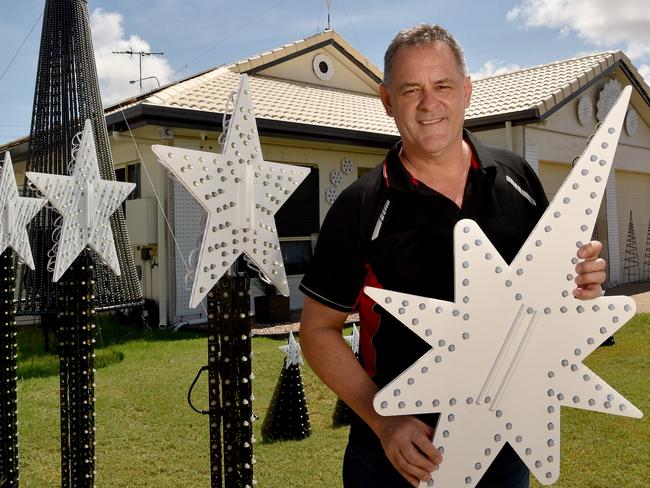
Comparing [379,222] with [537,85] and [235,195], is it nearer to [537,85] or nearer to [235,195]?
[235,195]

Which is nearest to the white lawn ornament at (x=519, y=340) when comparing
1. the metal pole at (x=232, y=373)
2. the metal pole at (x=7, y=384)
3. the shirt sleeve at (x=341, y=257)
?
the shirt sleeve at (x=341, y=257)

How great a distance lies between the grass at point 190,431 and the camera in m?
4.08

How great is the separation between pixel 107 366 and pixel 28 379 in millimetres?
835

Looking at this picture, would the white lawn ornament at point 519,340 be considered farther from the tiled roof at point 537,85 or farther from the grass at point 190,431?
the tiled roof at point 537,85

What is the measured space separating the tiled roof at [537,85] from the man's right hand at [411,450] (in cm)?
1024

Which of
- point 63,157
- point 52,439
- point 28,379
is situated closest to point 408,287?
point 52,439

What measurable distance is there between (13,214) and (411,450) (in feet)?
10.5

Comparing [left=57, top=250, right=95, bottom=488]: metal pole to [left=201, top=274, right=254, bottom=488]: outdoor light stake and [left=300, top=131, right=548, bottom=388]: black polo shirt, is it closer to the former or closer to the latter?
[left=201, top=274, right=254, bottom=488]: outdoor light stake

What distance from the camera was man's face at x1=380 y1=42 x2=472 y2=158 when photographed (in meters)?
1.62

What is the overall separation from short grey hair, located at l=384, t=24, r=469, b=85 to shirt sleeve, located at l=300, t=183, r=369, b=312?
37 centimetres

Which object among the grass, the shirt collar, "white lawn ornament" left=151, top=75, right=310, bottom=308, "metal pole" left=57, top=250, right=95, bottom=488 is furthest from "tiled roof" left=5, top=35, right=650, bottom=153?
the shirt collar

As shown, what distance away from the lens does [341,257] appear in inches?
66.4

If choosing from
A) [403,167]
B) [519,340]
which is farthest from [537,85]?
[519,340]

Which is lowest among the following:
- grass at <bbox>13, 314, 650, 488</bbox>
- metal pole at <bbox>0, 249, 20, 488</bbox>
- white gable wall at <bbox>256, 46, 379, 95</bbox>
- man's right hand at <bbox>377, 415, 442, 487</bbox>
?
grass at <bbox>13, 314, 650, 488</bbox>
